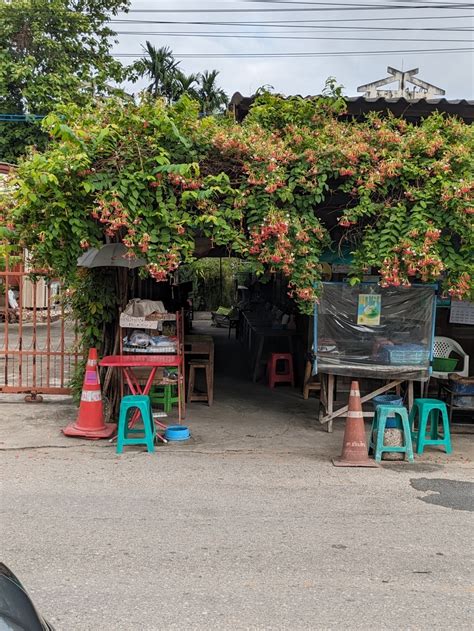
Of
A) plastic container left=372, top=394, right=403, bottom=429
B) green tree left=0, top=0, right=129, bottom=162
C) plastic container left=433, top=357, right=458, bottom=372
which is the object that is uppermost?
green tree left=0, top=0, right=129, bottom=162

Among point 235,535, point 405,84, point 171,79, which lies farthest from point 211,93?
point 235,535

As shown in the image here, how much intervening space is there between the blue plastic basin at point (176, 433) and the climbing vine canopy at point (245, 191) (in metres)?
2.08

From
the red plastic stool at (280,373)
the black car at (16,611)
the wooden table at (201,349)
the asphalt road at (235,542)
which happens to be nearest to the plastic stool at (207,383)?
the wooden table at (201,349)

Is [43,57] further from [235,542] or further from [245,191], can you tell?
[235,542]

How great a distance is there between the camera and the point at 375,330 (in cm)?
746

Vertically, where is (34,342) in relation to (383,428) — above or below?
above

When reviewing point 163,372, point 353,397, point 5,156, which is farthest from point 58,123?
point 5,156

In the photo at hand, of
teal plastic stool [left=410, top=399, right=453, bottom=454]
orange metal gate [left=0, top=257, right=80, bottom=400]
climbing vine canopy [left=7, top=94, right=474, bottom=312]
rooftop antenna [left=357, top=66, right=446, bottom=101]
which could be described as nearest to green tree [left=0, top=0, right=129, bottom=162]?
orange metal gate [left=0, top=257, right=80, bottom=400]

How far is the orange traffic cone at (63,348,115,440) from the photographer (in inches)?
275

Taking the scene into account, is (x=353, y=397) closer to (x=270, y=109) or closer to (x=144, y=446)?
(x=144, y=446)

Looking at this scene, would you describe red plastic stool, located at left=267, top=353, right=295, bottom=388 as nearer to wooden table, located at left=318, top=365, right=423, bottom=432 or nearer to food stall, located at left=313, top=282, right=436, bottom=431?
wooden table, located at left=318, top=365, right=423, bottom=432

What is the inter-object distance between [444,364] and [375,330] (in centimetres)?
156

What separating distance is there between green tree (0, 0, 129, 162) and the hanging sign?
16.1 metres

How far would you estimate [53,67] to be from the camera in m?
21.5
